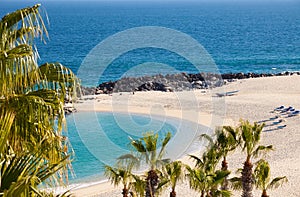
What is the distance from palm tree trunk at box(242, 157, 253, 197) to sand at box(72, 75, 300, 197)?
26.7 feet

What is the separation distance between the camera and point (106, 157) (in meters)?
27.7

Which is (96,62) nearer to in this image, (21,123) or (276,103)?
(276,103)

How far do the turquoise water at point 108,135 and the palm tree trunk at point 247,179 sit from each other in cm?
1033

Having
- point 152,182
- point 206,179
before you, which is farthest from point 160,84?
point 206,179

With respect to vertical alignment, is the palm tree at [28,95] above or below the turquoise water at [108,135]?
above

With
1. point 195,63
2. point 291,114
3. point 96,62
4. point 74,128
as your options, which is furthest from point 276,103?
point 96,62

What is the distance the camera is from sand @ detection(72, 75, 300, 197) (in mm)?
26453

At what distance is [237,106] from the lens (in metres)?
37.6

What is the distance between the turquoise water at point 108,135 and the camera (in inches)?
1053

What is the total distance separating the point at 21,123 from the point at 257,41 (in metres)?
100.0

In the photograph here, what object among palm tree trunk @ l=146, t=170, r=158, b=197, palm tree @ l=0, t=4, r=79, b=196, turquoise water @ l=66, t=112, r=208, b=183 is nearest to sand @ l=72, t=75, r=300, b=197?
turquoise water @ l=66, t=112, r=208, b=183

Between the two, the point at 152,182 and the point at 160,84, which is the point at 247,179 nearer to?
the point at 152,182

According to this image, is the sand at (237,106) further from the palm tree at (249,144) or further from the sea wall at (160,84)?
the palm tree at (249,144)

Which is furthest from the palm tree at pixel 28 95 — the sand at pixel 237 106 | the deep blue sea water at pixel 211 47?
the deep blue sea water at pixel 211 47
